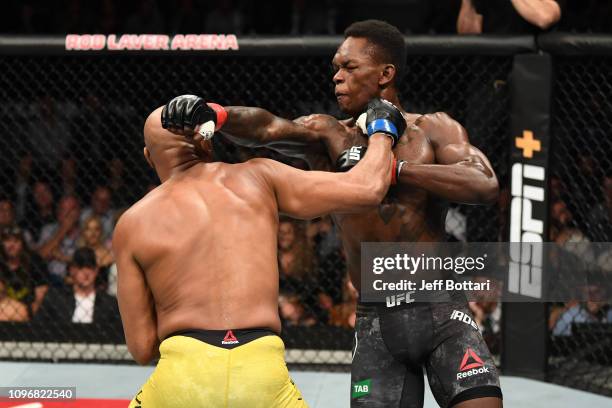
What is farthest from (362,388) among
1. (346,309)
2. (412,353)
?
(346,309)

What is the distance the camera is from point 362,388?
264 cm

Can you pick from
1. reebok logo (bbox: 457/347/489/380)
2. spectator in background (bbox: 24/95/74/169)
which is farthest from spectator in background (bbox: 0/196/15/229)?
reebok logo (bbox: 457/347/489/380)

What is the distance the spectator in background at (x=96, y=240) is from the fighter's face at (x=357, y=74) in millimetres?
2409

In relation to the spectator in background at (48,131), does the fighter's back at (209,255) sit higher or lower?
lower

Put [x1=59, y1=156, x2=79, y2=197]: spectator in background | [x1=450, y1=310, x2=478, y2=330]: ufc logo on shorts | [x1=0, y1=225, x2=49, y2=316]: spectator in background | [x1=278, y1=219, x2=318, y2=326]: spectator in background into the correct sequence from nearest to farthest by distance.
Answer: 1. [x1=450, y1=310, x2=478, y2=330]: ufc logo on shorts
2. [x1=278, y1=219, x2=318, y2=326]: spectator in background
3. [x1=0, y1=225, x2=49, y2=316]: spectator in background
4. [x1=59, y1=156, x2=79, y2=197]: spectator in background

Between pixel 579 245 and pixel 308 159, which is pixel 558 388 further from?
pixel 308 159

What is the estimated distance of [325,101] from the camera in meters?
5.06

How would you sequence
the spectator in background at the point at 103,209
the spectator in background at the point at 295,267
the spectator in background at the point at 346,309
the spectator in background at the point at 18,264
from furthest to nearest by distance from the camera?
the spectator in background at the point at 103,209, the spectator in background at the point at 18,264, the spectator in background at the point at 295,267, the spectator in background at the point at 346,309

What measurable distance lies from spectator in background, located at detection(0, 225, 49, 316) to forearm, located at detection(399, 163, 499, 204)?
2785 mm

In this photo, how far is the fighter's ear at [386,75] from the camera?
2723 mm

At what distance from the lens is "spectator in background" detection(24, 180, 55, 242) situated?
5051 millimetres

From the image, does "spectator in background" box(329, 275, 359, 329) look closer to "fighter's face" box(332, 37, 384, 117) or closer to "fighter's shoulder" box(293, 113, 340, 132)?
"fighter's shoulder" box(293, 113, 340, 132)

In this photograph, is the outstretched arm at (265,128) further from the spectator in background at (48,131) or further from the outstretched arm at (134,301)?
the spectator in background at (48,131)

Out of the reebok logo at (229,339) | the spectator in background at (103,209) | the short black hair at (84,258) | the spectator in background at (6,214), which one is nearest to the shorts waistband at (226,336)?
the reebok logo at (229,339)
